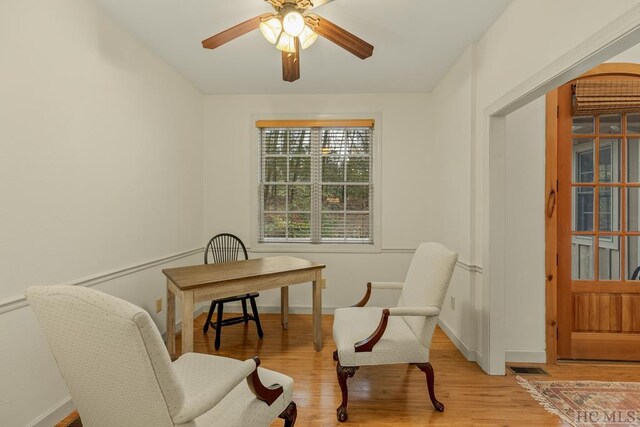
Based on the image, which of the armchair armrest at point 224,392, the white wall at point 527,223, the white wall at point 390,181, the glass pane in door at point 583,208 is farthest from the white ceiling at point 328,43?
the armchair armrest at point 224,392

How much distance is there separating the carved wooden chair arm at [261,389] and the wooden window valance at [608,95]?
304 centimetres

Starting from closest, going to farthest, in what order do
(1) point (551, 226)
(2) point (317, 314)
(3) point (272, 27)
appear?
(3) point (272, 27), (1) point (551, 226), (2) point (317, 314)

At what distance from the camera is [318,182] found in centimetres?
408

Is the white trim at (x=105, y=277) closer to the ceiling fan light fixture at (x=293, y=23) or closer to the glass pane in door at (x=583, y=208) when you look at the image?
the ceiling fan light fixture at (x=293, y=23)

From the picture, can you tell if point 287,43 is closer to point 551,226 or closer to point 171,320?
point 171,320

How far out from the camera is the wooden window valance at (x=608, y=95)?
2.61 meters

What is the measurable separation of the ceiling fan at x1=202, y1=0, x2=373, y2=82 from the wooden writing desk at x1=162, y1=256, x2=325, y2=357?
1.61 metres

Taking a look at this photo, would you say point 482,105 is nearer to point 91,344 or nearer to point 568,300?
point 568,300

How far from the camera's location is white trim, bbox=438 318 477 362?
110 inches

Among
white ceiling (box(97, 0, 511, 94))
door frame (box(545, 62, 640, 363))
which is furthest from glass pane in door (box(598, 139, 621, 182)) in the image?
white ceiling (box(97, 0, 511, 94))

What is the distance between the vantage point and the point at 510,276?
2727 millimetres

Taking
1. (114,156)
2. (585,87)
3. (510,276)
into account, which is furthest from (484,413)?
(114,156)

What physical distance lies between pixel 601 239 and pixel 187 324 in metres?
3.30

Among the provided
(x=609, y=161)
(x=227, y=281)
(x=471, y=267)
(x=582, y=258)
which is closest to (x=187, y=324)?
(x=227, y=281)
